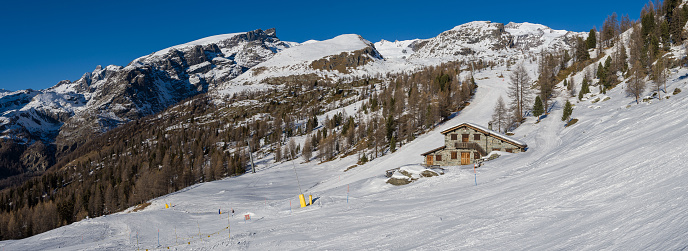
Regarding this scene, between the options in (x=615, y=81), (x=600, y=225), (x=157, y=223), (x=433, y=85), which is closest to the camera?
(x=600, y=225)

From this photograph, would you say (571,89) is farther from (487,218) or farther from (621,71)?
(487,218)

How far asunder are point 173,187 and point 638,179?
123m

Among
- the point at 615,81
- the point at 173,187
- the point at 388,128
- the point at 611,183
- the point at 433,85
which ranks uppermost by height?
the point at 433,85

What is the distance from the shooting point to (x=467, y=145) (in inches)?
2157

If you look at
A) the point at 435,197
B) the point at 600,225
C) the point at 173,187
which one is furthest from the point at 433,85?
the point at 600,225

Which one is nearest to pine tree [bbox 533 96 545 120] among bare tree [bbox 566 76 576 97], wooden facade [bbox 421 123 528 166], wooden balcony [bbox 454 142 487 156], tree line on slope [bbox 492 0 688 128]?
tree line on slope [bbox 492 0 688 128]

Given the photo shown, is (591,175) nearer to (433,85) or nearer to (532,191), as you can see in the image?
(532,191)

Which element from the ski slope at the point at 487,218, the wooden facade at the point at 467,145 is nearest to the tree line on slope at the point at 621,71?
the wooden facade at the point at 467,145

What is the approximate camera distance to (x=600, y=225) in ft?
31.2

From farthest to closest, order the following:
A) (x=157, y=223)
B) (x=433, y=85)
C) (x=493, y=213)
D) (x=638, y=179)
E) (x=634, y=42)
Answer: (x=433, y=85)
(x=634, y=42)
(x=157, y=223)
(x=493, y=213)
(x=638, y=179)

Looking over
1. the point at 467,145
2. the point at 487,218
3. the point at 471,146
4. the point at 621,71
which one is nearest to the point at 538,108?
the point at 471,146

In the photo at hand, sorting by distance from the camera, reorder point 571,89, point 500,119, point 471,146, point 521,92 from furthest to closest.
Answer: point 571,89 < point 521,92 < point 500,119 < point 471,146

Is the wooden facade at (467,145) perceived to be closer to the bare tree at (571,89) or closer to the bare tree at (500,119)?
the bare tree at (500,119)

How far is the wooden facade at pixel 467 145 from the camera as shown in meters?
52.9
